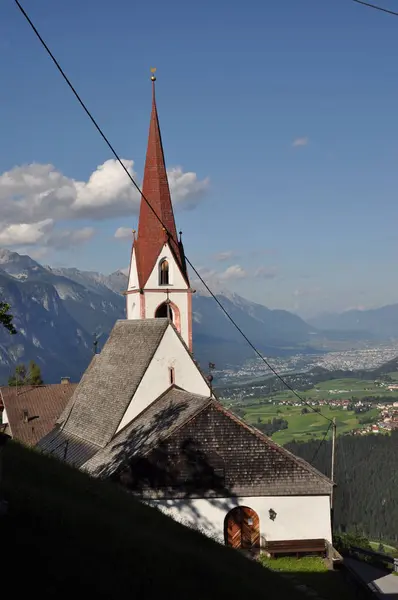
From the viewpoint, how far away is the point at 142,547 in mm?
11148

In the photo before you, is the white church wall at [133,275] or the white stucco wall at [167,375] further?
the white church wall at [133,275]

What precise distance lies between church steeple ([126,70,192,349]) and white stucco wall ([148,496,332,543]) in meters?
11.1

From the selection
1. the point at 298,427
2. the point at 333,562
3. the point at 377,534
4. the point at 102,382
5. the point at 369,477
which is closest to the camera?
the point at 333,562

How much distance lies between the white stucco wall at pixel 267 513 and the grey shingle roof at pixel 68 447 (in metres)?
3.99

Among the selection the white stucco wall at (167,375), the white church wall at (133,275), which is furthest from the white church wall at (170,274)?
the white stucco wall at (167,375)

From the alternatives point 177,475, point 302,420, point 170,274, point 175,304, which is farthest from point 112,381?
point 302,420

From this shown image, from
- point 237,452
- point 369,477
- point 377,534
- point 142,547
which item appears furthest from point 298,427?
point 142,547

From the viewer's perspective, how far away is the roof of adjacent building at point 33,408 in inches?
1316

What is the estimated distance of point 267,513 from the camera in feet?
63.8

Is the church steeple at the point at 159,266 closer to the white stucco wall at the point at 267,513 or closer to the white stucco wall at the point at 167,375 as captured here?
the white stucco wall at the point at 167,375

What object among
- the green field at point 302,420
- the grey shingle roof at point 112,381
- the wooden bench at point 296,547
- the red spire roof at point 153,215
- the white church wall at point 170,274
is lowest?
the green field at point 302,420

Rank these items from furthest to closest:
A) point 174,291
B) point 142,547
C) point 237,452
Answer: point 174,291 < point 237,452 < point 142,547

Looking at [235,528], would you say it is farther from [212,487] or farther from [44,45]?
[44,45]

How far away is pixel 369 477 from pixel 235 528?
9596 cm
